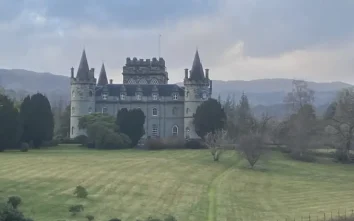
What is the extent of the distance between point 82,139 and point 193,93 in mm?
18159

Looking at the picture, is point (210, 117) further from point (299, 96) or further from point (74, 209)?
point (74, 209)

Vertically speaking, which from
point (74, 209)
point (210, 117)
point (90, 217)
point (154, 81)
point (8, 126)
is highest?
point (154, 81)

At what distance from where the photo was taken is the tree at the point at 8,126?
66375mm

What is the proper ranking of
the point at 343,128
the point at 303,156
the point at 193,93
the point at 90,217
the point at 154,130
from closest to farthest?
the point at 90,217
the point at 303,156
the point at 343,128
the point at 193,93
the point at 154,130

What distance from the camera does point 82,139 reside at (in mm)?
80312

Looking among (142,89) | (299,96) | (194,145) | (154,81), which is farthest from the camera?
(154,81)

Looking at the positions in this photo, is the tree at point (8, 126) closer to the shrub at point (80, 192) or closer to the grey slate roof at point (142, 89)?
the grey slate roof at point (142, 89)

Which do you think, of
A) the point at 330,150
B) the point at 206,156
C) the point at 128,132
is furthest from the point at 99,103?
the point at 330,150

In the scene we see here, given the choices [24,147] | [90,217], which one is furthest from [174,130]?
[90,217]

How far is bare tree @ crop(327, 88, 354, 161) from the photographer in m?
69.3

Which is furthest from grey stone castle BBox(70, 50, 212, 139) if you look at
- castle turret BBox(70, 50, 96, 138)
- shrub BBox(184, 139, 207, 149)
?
shrub BBox(184, 139, 207, 149)

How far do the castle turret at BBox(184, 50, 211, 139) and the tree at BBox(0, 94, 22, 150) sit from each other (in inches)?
1073

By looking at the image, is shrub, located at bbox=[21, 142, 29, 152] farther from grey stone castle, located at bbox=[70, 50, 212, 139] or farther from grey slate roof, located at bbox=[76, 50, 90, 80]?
grey slate roof, located at bbox=[76, 50, 90, 80]

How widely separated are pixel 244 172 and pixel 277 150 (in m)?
21.1
